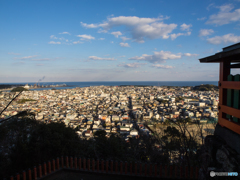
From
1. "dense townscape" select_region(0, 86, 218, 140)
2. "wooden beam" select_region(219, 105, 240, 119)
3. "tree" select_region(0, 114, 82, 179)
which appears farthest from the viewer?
"dense townscape" select_region(0, 86, 218, 140)

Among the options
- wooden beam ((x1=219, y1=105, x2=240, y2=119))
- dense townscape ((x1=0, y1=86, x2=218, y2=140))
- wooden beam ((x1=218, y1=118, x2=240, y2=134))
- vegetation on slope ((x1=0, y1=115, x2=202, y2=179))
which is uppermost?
wooden beam ((x1=219, y1=105, x2=240, y2=119))

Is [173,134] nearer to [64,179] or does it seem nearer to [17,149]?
[64,179]

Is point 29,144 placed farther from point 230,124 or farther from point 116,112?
point 116,112

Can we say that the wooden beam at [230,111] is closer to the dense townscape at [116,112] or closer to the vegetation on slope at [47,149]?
the dense townscape at [116,112]

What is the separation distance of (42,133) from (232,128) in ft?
15.6

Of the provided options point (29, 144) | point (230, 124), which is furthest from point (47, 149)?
point (230, 124)

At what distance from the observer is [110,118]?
13.8m

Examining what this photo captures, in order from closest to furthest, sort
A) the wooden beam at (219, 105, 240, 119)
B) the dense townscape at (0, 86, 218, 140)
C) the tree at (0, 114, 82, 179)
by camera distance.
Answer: the wooden beam at (219, 105, 240, 119) → the tree at (0, 114, 82, 179) → the dense townscape at (0, 86, 218, 140)

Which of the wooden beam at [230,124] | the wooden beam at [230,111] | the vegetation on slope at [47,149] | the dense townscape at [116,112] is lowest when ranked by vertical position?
the dense townscape at [116,112]

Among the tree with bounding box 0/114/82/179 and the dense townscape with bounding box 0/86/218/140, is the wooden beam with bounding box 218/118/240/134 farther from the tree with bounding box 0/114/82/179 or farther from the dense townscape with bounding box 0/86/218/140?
the tree with bounding box 0/114/82/179

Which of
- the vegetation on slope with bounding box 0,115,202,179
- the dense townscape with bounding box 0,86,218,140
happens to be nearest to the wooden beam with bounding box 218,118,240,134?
the dense townscape with bounding box 0,86,218,140

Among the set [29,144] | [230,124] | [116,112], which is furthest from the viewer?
[116,112]

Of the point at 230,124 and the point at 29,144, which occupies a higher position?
the point at 230,124

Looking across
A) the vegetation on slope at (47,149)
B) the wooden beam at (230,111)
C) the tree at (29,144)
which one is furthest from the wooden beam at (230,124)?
the tree at (29,144)
